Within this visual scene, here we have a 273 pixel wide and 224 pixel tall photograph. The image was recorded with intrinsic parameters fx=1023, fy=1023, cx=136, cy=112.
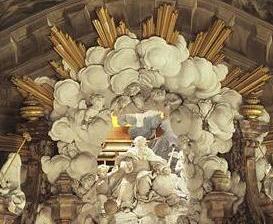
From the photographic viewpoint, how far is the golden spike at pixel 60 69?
28.2 feet

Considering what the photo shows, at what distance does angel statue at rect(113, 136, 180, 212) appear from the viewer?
8578mm

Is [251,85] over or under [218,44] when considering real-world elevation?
under

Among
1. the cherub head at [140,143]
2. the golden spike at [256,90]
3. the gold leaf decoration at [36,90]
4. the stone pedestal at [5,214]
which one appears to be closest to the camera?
the stone pedestal at [5,214]

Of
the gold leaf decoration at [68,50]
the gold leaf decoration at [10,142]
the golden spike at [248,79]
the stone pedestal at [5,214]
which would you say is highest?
the gold leaf decoration at [68,50]

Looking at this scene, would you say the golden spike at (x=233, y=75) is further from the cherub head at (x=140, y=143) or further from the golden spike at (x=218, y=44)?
the cherub head at (x=140, y=143)

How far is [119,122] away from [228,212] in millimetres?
1240

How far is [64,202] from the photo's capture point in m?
8.32

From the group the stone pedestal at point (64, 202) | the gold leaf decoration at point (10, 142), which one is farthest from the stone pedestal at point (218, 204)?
the gold leaf decoration at point (10, 142)

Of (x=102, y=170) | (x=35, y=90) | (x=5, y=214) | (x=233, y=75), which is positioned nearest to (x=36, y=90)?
(x=35, y=90)

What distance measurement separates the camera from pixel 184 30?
29.0 ft

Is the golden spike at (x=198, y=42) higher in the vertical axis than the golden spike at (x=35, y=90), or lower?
higher

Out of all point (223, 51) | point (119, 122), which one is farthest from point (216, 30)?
point (119, 122)

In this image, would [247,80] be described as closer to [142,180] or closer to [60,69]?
[142,180]

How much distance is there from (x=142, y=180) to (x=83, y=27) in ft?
4.59
